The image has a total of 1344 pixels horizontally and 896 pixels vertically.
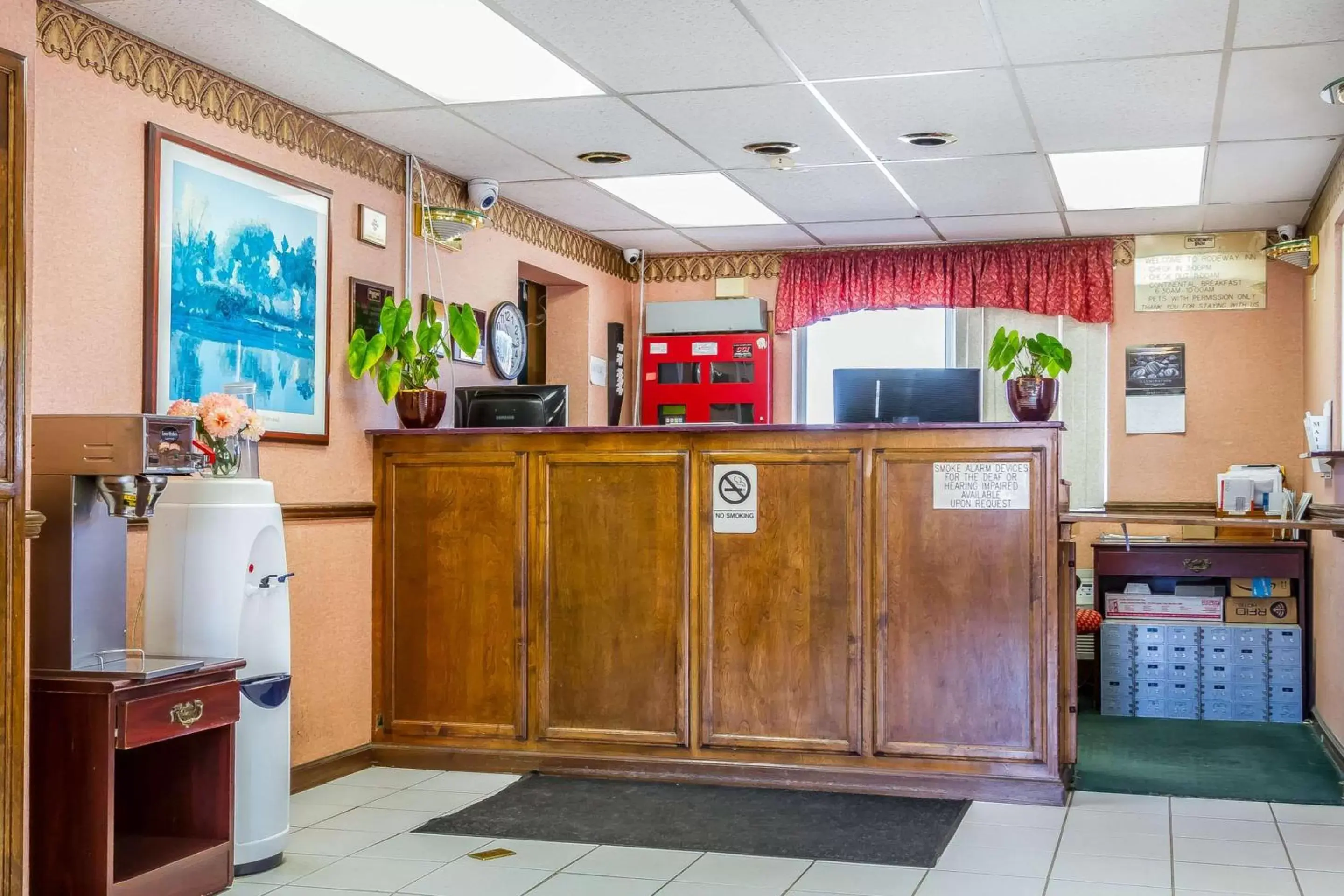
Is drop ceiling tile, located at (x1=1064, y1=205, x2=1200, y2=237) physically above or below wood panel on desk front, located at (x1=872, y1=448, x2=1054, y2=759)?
above

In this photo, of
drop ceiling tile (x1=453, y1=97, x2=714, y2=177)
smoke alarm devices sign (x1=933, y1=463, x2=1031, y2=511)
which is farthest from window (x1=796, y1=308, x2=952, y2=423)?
smoke alarm devices sign (x1=933, y1=463, x2=1031, y2=511)

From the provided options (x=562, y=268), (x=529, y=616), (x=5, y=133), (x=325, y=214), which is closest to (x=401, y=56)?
(x=325, y=214)

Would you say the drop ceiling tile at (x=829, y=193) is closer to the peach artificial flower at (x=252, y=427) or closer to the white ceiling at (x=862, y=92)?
the white ceiling at (x=862, y=92)

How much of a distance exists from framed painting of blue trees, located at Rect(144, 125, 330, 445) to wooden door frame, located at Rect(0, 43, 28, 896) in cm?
135

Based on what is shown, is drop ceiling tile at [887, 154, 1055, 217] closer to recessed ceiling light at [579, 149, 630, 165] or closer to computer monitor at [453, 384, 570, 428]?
recessed ceiling light at [579, 149, 630, 165]

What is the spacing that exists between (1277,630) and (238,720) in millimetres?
5541

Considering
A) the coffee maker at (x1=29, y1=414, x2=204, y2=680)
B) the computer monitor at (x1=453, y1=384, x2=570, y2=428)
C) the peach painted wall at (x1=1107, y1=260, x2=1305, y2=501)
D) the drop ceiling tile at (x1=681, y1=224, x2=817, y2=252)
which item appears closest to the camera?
the coffee maker at (x1=29, y1=414, x2=204, y2=680)

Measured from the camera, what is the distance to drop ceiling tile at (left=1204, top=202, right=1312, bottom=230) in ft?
23.8

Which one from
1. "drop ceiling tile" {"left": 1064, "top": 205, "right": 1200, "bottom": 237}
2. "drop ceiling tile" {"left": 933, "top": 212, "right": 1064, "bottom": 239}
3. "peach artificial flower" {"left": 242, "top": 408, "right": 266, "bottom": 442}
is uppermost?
"drop ceiling tile" {"left": 933, "top": 212, "right": 1064, "bottom": 239}

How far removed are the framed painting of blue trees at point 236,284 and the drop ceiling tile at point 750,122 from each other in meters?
1.50

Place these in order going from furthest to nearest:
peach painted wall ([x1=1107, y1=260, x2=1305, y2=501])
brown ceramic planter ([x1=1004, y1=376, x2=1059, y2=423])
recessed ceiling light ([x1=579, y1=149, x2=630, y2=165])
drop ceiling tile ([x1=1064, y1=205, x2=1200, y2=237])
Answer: peach painted wall ([x1=1107, y1=260, x2=1305, y2=501]) < drop ceiling tile ([x1=1064, y1=205, x2=1200, y2=237]) < recessed ceiling light ([x1=579, y1=149, x2=630, y2=165]) < brown ceramic planter ([x1=1004, y1=376, x2=1059, y2=423])

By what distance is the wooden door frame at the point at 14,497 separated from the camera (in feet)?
10.3

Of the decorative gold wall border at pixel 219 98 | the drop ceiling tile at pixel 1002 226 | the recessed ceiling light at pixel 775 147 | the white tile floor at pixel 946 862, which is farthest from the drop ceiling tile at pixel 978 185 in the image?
the white tile floor at pixel 946 862

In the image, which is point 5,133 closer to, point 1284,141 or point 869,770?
point 869,770
